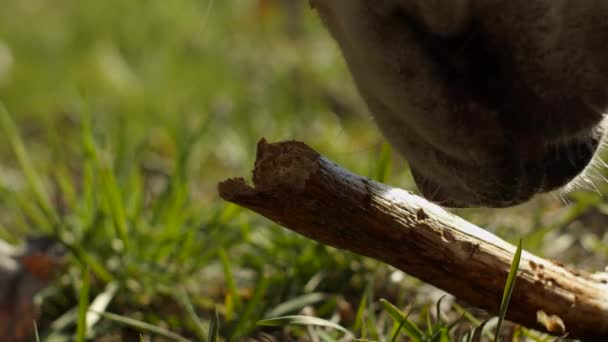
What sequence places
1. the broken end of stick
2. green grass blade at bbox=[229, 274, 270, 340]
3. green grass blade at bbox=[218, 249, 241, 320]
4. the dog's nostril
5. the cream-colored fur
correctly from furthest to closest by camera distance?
1. green grass blade at bbox=[218, 249, 241, 320]
2. green grass blade at bbox=[229, 274, 270, 340]
3. the broken end of stick
4. the dog's nostril
5. the cream-colored fur

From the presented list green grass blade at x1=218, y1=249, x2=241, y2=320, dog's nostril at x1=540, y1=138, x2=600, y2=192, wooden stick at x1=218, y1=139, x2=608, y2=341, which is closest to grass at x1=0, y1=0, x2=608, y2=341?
green grass blade at x1=218, y1=249, x2=241, y2=320

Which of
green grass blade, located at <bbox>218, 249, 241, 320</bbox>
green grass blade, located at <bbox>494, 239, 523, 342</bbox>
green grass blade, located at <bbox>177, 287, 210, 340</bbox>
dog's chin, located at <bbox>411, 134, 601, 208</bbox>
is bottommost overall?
green grass blade, located at <bbox>177, 287, 210, 340</bbox>

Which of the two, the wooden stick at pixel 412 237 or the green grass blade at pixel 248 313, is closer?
the wooden stick at pixel 412 237

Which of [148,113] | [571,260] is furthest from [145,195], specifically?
[571,260]

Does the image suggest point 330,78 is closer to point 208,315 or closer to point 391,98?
point 208,315

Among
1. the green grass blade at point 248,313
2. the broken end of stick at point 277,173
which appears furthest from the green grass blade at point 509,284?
the green grass blade at point 248,313

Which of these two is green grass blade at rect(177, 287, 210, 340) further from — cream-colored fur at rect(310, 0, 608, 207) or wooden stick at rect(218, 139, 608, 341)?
cream-colored fur at rect(310, 0, 608, 207)

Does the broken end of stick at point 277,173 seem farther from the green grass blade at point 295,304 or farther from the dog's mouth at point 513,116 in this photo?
the green grass blade at point 295,304
